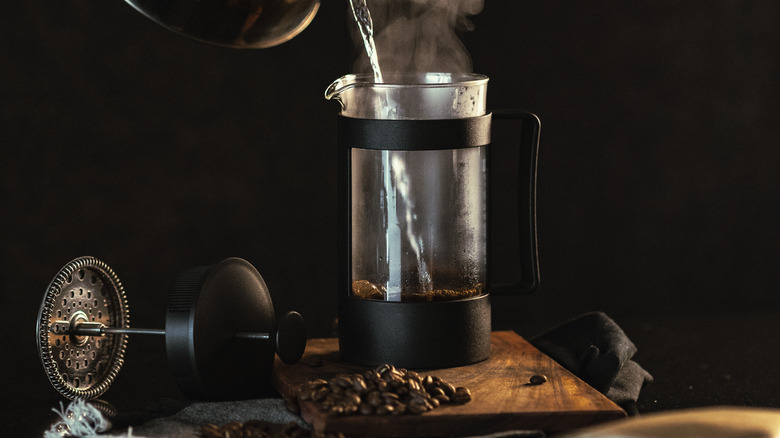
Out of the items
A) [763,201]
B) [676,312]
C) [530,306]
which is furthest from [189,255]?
[763,201]

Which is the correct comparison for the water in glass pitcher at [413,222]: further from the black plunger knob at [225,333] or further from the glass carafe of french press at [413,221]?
the black plunger knob at [225,333]

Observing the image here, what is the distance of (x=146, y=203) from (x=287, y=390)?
26.1 inches

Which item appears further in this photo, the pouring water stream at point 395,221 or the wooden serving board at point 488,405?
the pouring water stream at point 395,221

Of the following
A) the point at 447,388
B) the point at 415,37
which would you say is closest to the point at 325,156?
the point at 415,37

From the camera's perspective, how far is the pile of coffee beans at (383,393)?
1.26m

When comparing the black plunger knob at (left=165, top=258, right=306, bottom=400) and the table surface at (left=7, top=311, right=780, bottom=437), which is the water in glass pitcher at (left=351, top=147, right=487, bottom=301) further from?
the table surface at (left=7, top=311, right=780, bottom=437)

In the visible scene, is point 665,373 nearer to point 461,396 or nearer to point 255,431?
point 461,396

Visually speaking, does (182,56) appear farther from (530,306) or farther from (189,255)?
(530,306)

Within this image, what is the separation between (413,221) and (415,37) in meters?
0.35

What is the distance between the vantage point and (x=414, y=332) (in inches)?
57.2

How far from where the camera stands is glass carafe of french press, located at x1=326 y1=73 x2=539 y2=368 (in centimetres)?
145

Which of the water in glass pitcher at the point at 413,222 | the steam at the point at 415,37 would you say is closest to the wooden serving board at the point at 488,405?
the water in glass pitcher at the point at 413,222

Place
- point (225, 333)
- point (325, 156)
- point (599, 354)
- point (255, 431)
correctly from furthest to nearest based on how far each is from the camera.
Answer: point (325, 156) → point (599, 354) → point (225, 333) → point (255, 431)

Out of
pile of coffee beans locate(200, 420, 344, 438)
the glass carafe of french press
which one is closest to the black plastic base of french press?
the glass carafe of french press
